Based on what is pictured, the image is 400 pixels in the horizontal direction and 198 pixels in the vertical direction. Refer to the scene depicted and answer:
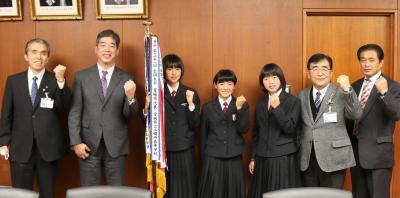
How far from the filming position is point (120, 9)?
12.3ft

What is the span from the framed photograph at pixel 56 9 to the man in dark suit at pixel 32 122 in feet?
1.86

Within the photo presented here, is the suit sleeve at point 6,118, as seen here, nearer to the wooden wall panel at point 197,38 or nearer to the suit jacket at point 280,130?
the wooden wall panel at point 197,38

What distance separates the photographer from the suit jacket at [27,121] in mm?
3209

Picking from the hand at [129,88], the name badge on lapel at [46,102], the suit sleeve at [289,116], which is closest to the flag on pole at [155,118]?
the hand at [129,88]

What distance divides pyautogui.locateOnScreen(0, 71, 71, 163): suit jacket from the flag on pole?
702mm

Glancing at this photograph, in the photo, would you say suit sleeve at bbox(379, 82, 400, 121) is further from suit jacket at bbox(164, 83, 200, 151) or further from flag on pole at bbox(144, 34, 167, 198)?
flag on pole at bbox(144, 34, 167, 198)

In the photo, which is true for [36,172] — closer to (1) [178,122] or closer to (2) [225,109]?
(1) [178,122]

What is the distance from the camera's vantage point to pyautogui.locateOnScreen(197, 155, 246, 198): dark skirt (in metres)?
3.33

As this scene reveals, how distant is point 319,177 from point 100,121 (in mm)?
1882

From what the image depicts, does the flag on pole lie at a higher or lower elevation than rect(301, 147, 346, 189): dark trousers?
higher

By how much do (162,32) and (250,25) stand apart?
2.89ft

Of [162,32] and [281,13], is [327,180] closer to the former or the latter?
[281,13]

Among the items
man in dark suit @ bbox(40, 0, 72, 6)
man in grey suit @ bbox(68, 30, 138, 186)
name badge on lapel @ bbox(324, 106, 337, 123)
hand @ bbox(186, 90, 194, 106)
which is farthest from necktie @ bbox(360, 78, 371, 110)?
man in dark suit @ bbox(40, 0, 72, 6)

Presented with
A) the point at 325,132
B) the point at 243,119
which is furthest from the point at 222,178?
the point at 325,132
